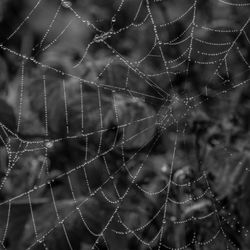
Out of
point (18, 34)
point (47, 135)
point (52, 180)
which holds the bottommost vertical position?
point (52, 180)

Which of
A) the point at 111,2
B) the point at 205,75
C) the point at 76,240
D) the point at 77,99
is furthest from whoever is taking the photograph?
the point at 111,2

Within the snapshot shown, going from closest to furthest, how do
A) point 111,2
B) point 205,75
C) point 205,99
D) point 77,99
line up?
point 77,99
point 205,99
point 205,75
point 111,2

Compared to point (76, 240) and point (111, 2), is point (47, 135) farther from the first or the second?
point (111, 2)

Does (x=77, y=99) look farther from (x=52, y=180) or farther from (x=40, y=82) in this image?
(x=52, y=180)

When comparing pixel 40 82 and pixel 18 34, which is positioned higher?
pixel 18 34

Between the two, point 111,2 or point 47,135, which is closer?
point 47,135

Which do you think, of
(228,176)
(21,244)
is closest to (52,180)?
(21,244)
